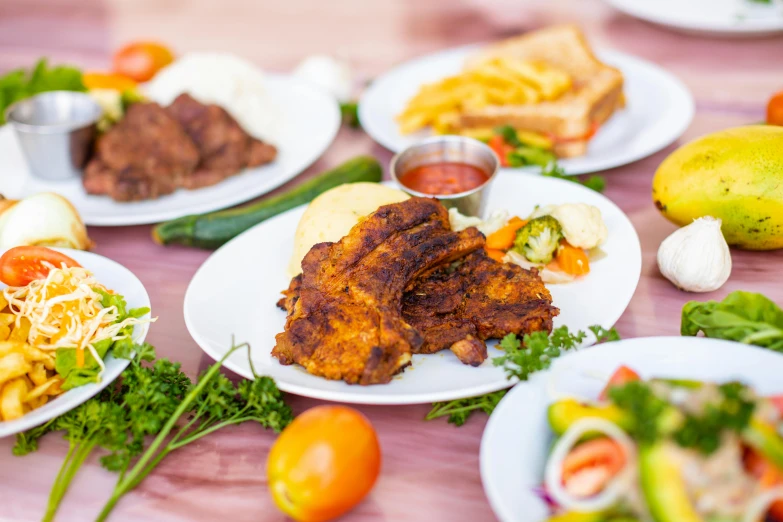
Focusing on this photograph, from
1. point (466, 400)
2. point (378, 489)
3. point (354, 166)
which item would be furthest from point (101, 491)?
point (354, 166)

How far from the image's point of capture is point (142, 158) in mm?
4637

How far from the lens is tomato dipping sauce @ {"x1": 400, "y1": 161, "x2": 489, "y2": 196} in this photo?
3920 mm

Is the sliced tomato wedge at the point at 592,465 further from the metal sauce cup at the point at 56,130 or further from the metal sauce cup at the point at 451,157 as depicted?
the metal sauce cup at the point at 56,130

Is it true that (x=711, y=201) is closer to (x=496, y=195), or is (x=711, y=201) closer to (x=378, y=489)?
(x=496, y=195)

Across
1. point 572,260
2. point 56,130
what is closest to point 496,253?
point 572,260

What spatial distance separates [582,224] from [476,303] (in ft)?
2.43

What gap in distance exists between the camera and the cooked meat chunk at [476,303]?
113 inches

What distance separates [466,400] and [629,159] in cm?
221

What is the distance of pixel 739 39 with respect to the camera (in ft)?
20.2

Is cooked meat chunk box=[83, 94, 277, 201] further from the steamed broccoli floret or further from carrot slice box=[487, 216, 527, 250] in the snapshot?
the steamed broccoli floret

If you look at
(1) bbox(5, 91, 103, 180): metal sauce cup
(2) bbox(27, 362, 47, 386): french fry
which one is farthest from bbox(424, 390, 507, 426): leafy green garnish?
(1) bbox(5, 91, 103, 180): metal sauce cup

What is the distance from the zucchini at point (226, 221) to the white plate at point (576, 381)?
7.00ft

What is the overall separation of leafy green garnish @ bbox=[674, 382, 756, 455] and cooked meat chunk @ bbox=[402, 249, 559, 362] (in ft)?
3.29

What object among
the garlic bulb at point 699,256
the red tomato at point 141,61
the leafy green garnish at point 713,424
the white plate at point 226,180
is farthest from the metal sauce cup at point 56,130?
the leafy green garnish at point 713,424
